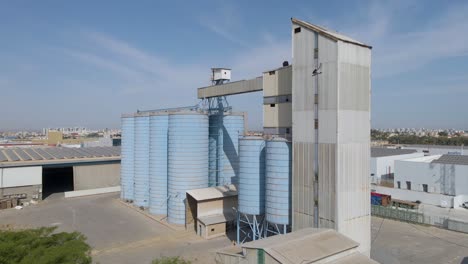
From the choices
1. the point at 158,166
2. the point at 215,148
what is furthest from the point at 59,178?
the point at 215,148

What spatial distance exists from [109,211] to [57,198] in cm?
1149

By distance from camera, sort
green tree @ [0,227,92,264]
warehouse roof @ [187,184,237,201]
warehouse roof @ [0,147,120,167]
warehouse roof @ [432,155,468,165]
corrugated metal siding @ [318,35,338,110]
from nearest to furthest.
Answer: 1. green tree @ [0,227,92,264]
2. corrugated metal siding @ [318,35,338,110]
3. warehouse roof @ [187,184,237,201]
4. warehouse roof @ [432,155,468,165]
5. warehouse roof @ [0,147,120,167]

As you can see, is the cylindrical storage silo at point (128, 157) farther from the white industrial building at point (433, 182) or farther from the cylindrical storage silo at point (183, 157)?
the white industrial building at point (433, 182)

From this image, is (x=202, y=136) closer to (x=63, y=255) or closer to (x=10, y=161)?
(x=63, y=255)

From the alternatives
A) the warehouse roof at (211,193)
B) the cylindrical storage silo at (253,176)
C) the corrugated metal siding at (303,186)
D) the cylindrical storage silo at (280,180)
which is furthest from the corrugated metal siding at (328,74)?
the warehouse roof at (211,193)

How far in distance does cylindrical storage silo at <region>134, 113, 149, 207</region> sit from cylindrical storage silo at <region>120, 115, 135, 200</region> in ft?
8.33

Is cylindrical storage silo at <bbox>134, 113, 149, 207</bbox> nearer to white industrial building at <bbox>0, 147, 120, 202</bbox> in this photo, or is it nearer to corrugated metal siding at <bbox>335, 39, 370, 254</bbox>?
white industrial building at <bbox>0, 147, 120, 202</bbox>

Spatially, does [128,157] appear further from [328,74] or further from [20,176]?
[328,74]

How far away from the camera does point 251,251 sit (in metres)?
16.2

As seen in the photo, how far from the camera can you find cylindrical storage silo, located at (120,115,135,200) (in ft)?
129

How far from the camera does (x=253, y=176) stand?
894 inches

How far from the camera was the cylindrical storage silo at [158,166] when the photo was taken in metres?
32.9

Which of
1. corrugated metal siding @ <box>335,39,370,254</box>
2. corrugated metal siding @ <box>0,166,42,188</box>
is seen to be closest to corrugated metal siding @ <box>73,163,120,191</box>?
corrugated metal siding @ <box>0,166,42,188</box>

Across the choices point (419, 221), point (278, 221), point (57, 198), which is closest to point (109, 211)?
point (57, 198)
